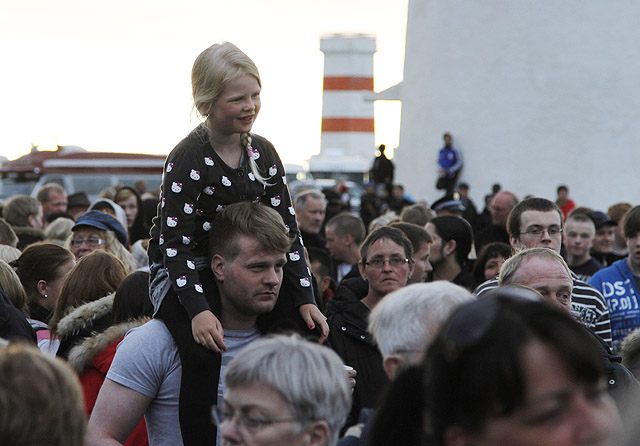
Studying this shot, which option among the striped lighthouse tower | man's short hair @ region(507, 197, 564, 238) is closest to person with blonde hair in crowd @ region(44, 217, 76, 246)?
man's short hair @ region(507, 197, 564, 238)

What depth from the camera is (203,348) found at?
143 inches

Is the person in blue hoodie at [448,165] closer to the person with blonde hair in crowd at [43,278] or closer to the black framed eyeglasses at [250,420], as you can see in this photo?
the person with blonde hair in crowd at [43,278]

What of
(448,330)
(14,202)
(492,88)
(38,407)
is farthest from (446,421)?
(492,88)

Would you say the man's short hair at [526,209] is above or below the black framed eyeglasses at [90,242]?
above

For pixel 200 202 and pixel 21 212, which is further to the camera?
pixel 21 212

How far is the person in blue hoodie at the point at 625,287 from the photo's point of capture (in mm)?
6406

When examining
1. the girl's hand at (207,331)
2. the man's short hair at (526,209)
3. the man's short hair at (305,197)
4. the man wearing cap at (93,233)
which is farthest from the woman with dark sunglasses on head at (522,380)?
the man's short hair at (305,197)

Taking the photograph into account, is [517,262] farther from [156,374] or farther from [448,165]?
[448,165]

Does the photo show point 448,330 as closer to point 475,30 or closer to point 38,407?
point 38,407

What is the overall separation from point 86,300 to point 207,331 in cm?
171

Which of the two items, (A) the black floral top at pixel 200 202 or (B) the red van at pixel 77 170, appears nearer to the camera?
(A) the black floral top at pixel 200 202

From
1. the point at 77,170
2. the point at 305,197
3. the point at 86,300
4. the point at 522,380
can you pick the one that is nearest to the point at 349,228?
the point at 305,197

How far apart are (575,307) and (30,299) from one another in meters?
3.28

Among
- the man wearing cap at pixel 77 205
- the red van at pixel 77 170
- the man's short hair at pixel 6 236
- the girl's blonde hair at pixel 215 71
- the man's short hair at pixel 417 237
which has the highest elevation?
the girl's blonde hair at pixel 215 71
